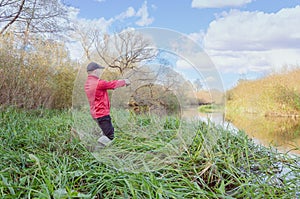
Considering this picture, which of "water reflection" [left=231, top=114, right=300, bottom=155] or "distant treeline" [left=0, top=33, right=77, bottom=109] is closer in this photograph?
"water reflection" [left=231, top=114, right=300, bottom=155]

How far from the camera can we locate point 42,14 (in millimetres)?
5871

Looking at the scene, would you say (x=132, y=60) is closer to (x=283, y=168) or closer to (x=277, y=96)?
(x=283, y=168)

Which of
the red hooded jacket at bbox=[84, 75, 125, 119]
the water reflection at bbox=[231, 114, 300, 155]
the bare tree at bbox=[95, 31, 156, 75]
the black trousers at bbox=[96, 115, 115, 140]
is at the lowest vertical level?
the water reflection at bbox=[231, 114, 300, 155]

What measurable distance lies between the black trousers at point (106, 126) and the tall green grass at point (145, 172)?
0.08 metres

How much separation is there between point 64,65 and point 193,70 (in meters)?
3.76

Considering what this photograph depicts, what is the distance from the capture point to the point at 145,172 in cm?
168

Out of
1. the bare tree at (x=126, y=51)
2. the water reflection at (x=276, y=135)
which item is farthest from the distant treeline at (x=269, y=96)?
the bare tree at (x=126, y=51)

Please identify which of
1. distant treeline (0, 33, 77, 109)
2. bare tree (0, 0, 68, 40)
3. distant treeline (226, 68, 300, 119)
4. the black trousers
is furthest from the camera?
distant treeline (226, 68, 300, 119)

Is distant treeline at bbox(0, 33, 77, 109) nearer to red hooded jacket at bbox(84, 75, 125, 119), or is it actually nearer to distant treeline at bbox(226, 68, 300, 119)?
red hooded jacket at bbox(84, 75, 125, 119)

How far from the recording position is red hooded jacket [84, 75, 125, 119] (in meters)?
1.94

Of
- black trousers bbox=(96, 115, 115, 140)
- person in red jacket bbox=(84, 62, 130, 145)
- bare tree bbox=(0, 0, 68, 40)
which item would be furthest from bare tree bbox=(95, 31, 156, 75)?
bare tree bbox=(0, 0, 68, 40)

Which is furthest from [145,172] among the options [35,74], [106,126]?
[35,74]

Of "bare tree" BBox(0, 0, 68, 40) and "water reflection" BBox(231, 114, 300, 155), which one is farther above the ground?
"bare tree" BBox(0, 0, 68, 40)

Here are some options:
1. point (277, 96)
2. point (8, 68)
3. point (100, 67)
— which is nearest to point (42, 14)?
point (8, 68)
